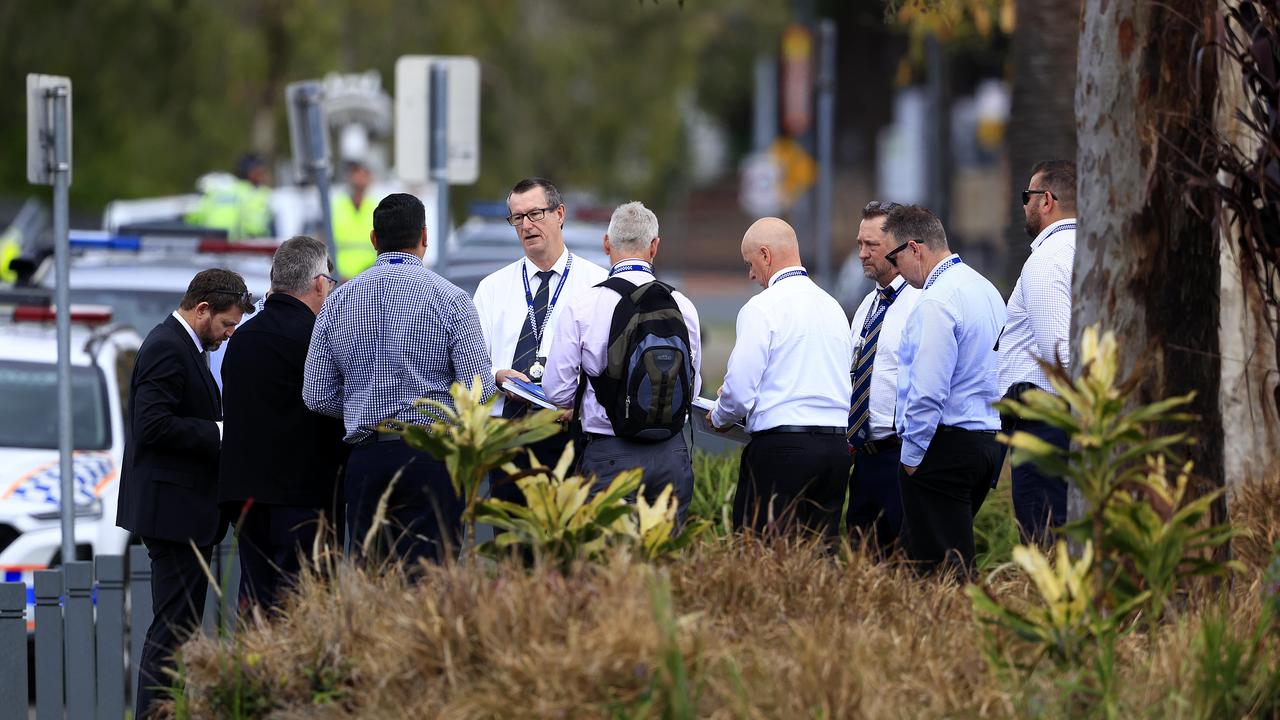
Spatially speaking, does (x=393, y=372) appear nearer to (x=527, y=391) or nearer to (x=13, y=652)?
(x=527, y=391)

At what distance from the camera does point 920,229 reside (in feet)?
24.9

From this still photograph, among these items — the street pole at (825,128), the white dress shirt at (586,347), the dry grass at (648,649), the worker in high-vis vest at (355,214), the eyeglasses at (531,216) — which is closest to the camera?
the dry grass at (648,649)

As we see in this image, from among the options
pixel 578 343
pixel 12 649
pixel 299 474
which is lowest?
pixel 12 649

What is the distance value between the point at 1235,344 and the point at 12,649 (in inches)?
222

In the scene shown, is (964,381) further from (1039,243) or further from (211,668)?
(211,668)

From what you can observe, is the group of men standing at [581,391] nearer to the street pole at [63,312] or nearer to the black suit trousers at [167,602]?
the black suit trousers at [167,602]

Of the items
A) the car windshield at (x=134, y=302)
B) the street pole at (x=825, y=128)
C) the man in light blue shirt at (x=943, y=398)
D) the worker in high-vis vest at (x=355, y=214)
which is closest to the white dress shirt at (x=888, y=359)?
the man in light blue shirt at (x=943, y=398)

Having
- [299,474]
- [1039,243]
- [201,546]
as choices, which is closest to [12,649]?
[201,546]

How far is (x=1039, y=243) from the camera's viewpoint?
7.82m

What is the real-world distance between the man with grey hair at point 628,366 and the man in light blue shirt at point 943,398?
87 centimetres

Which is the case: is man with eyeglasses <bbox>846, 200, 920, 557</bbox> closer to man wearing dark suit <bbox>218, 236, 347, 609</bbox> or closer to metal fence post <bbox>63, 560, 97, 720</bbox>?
man wearing dark suit <bbox>218, 236, 347, 609</bbox>

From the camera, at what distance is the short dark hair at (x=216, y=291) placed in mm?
7438

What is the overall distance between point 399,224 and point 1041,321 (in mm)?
2568

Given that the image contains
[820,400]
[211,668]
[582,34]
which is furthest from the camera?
[582,34]
